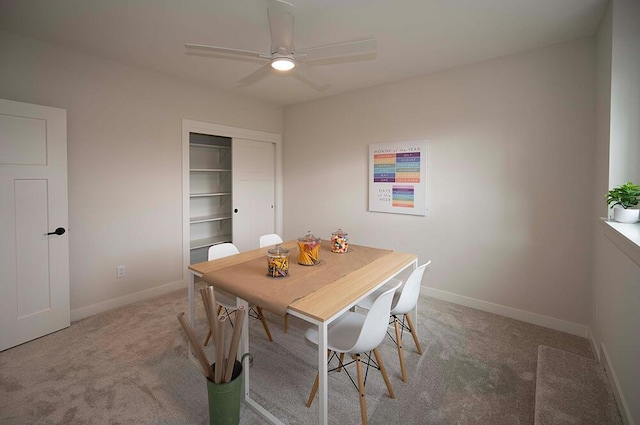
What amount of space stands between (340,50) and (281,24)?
39 centimetres

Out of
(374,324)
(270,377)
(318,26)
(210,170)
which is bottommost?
(270,377)

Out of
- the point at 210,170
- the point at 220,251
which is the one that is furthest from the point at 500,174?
the point at 210,170

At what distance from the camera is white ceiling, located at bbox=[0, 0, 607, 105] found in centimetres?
204

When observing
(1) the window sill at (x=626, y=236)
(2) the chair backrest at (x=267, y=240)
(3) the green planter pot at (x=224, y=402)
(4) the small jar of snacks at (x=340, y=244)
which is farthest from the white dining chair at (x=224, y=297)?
(1) the window sill at (x=626, y=236)

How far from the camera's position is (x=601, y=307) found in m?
2.12

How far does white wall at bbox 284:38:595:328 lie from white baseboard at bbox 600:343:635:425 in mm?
778

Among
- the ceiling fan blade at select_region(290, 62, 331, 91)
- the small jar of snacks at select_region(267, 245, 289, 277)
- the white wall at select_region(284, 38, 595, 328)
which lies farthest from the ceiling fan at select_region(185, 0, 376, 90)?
Result: the white wall at select_region(284, 38, 595, 328)

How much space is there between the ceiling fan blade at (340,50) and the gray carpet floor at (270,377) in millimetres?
2110

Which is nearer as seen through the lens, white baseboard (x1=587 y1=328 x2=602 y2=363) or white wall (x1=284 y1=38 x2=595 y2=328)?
white baseboard (x1=587 y1=328 x2=602 y2=363)

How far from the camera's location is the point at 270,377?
6.61ft

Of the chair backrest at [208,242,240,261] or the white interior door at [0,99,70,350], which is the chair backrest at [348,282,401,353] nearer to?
the chair backrest at [208,242,240,261]

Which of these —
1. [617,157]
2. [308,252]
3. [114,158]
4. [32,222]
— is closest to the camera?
[617,157]

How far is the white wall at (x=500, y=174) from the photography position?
2.54 m

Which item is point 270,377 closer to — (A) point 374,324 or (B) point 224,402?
(B) point 224,402
